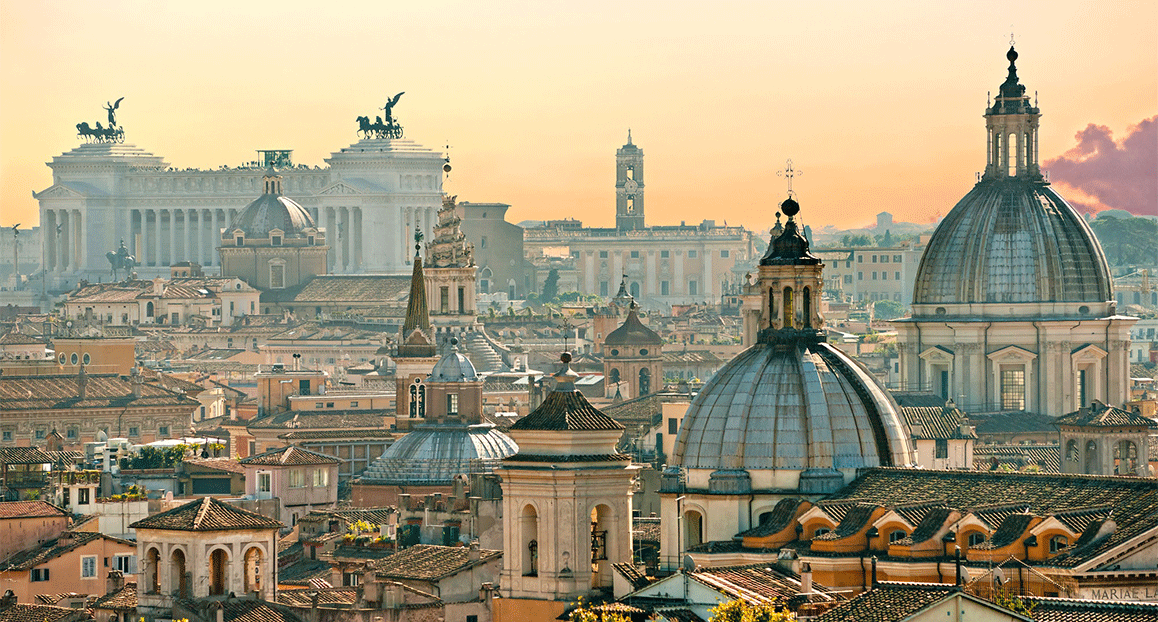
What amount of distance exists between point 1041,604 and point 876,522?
8.38 meters

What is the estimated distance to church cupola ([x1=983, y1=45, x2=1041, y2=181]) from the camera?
291 ft

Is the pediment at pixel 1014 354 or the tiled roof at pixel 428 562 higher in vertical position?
the pediment at pixel 1014 354

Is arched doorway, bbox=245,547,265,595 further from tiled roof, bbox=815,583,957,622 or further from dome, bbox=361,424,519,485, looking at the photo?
dome, bbox=361,424,519,485

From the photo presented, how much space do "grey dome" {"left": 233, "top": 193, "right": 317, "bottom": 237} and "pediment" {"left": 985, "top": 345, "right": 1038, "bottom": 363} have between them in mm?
107177

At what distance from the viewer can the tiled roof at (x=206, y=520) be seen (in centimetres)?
5609

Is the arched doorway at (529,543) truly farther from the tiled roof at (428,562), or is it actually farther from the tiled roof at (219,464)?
the tiled roof at (219,464)

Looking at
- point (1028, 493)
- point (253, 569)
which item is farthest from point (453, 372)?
point (1028, 493)

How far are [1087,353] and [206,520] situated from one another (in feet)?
117

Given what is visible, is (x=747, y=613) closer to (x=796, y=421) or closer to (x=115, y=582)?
(x=796, y=421)

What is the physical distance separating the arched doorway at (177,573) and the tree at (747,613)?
49.4 feet

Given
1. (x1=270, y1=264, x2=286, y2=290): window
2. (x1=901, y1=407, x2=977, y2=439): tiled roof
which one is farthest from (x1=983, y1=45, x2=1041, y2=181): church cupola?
(x1=270, y1=264, x2=286, y2=290): window

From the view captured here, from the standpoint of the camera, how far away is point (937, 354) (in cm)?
8869

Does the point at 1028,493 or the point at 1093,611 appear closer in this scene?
the point at 1093,611

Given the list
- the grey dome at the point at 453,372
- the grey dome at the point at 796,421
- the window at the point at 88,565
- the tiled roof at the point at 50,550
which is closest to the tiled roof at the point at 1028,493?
the grey dome at the point at 796,421
